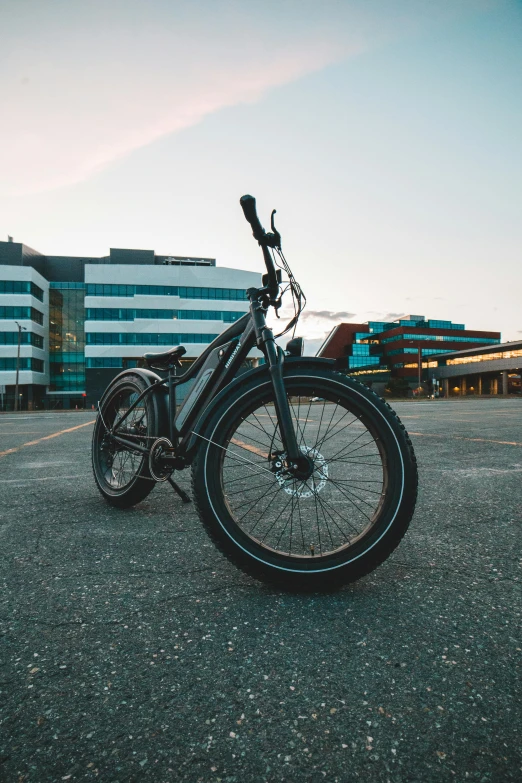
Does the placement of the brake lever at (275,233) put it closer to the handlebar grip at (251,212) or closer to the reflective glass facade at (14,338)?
the handlebar grip at (251,212)

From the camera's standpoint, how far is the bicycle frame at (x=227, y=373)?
6.18 feet

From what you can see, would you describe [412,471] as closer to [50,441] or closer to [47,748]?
[47,748]

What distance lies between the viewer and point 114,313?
200ft

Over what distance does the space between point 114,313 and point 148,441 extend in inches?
2485

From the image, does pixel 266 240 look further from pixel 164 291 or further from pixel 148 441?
pixel 164 291

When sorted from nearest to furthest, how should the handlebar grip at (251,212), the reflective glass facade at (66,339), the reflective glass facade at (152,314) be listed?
the handlebar grip at (251,212) → the reflective glass facade at (152,314) → the reflective glass facade at (66,339)

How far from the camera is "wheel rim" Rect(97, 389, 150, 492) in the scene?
2877 mm

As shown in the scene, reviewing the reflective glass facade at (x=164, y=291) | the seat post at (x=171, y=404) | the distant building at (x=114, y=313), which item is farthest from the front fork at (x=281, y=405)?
the reflective glass facade at (x=164, y=291)

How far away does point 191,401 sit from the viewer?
7.71 ft

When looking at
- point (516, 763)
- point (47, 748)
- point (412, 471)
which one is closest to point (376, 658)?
point (516, 763)

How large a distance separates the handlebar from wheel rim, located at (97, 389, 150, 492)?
3.92ft

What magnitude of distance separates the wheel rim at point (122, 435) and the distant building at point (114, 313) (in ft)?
182

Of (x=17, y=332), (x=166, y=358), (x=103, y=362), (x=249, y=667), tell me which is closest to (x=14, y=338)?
(x=17, y=332)

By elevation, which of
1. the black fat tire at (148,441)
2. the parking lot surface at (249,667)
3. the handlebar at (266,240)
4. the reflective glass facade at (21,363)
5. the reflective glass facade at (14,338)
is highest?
the reflective glass facade at (14,338)
